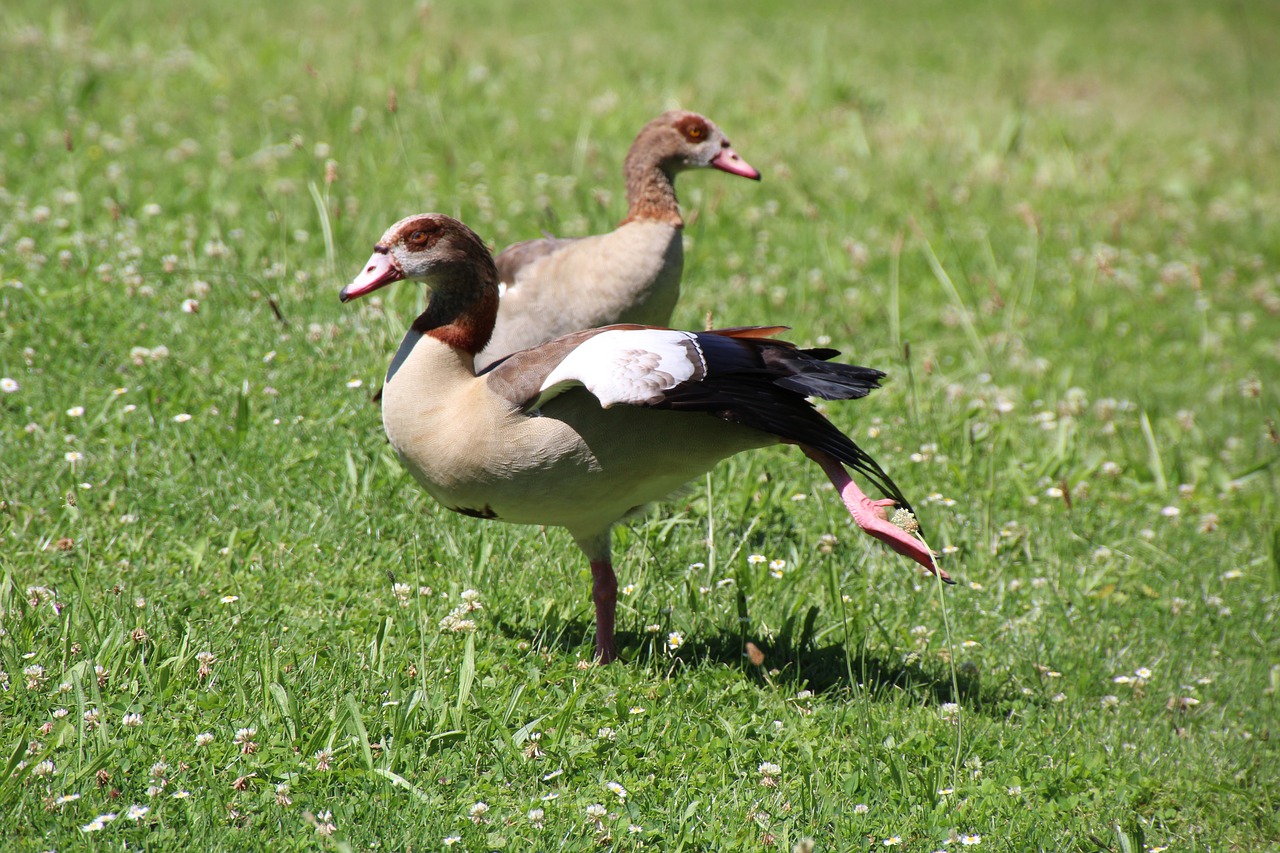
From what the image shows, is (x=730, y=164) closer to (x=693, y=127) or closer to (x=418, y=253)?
(x=693, y=127)

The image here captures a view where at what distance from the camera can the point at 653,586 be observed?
414 cm

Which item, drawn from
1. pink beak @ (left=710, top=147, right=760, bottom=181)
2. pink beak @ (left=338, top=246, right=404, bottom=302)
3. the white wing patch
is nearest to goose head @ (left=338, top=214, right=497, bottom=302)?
pink beak @ (left=338, top=246, right=404, bottom=302)

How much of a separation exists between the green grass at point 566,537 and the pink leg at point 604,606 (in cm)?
8

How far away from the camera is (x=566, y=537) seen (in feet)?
14.4

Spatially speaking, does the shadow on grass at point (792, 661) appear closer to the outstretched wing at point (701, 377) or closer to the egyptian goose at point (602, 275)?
the outstretched wing at point (701, 377)

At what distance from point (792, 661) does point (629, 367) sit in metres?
1.29

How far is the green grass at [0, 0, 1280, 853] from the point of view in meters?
3.11

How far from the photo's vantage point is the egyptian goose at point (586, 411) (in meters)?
3.20

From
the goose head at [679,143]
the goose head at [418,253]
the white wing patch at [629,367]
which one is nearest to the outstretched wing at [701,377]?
the white wing patch at [629,367]

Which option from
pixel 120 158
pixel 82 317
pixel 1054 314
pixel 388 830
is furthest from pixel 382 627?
pixel 1054 314

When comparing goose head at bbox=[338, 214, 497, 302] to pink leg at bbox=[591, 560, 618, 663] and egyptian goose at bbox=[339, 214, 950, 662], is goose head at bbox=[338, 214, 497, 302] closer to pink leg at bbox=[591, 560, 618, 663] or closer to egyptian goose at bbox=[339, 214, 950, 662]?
egyptian goose at bbox=[339, 214, 950, 662]

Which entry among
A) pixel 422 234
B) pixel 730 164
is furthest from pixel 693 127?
pixel 422 234

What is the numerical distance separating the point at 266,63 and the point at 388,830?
745 centimetres

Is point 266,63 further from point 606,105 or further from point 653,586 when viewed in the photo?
point 653,586
